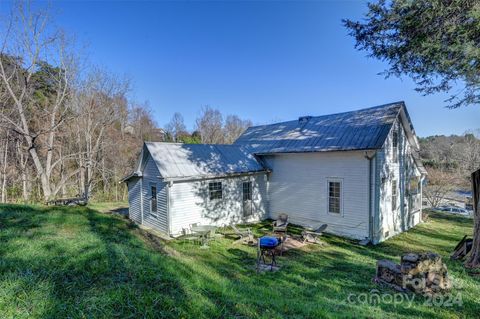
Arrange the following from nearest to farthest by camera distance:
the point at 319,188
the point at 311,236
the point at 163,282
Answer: the point at 163,282, the point at 311,236, the point at 319,188

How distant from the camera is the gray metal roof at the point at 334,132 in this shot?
11353mm

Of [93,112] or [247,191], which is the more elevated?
[93,112]

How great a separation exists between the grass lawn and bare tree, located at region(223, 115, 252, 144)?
33319 mm

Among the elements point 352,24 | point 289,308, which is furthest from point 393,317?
point 352,24

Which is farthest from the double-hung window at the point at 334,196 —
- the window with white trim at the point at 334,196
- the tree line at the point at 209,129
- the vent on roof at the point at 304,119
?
the tree line at the point at 209,129

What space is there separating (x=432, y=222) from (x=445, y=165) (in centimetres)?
2744

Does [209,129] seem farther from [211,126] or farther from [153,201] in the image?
[153,201]

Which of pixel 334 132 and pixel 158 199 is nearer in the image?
pixel 158 199

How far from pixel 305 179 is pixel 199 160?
18.8 ft

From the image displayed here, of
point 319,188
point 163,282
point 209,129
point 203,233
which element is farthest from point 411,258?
point 209,129

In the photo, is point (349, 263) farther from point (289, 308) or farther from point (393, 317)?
point (289, 308)

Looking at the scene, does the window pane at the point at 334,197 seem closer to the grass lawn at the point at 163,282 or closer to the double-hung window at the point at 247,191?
the grass lawn at the point at 163,282

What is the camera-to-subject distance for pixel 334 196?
12.1 m

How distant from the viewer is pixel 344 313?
430 centimetres
